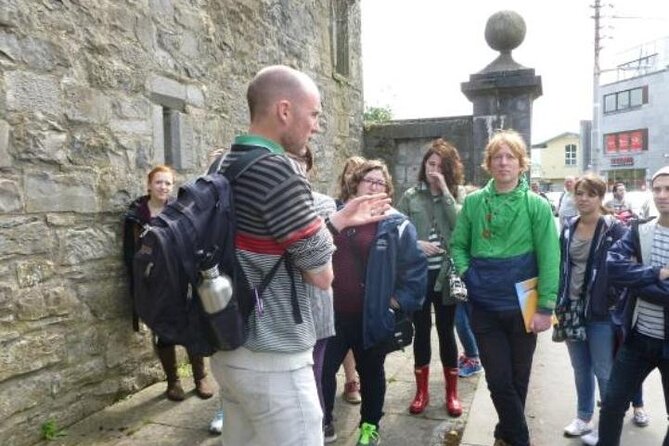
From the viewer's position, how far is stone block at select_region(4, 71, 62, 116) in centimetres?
325

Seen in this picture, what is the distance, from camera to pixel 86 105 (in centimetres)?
378

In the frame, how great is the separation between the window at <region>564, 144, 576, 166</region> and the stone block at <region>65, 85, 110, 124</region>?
67.5m

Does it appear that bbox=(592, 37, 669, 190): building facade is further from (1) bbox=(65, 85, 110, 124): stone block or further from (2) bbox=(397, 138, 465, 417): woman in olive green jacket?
(1) bbox=(65, 85, 110, 124): stone block

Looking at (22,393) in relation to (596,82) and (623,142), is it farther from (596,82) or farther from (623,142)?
(623,142)

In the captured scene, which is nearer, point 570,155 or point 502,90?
point 502,90

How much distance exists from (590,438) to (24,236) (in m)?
3.49

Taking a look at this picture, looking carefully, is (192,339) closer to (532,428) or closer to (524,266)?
(524,266)

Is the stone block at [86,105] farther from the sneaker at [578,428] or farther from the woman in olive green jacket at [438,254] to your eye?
the sneaker at [578,428]

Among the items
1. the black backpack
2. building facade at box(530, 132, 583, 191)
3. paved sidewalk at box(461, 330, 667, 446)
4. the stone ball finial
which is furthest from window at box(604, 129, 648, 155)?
the black backpack

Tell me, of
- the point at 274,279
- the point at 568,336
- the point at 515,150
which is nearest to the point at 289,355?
the point at 274,279

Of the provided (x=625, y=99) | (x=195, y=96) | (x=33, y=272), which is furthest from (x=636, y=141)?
(x=33, y=272)

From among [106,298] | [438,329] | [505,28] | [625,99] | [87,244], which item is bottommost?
[438,329]

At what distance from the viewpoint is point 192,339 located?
5.81 feet

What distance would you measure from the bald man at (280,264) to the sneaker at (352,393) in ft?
7.45
